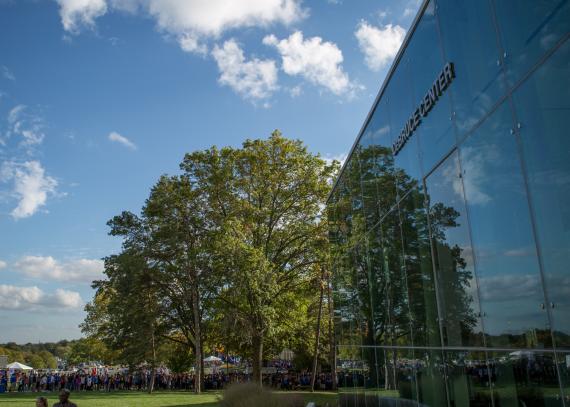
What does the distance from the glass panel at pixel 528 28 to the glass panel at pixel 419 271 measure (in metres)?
3.91

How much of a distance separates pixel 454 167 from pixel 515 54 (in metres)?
2.40

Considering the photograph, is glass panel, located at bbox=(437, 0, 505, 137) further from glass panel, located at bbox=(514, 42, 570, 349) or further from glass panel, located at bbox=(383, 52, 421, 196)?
glass panel, located at bbox=(383, 52, 421, 196)

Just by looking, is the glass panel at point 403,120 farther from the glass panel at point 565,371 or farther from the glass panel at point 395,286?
the glass panel at point 565,371

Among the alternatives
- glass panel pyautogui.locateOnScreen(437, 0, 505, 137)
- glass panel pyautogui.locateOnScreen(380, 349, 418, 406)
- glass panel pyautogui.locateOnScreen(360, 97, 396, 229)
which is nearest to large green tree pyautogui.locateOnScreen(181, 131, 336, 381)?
glass panel pyautogui.locateOnScreen(360, 97, 396, 229)

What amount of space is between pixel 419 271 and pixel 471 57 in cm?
424

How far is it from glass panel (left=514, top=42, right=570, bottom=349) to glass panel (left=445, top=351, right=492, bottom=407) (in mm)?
1980

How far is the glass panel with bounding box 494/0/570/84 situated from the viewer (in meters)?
5.14

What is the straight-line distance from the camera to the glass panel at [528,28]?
16.9 ft

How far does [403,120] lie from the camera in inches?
422

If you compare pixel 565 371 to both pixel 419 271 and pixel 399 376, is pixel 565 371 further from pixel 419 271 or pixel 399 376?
→ pixel 399 376

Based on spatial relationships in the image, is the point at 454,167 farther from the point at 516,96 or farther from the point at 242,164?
the point at 242,164

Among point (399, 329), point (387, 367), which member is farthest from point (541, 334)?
point (387, 367)

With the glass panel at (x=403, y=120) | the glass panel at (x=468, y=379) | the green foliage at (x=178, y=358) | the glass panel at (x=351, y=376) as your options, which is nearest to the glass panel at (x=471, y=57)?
the glass panel at (x=403, y=120)

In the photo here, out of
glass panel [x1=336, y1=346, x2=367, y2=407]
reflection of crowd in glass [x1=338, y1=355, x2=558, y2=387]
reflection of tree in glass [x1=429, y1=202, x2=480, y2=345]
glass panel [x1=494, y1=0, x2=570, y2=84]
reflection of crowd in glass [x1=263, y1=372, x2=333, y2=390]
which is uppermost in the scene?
glass panel [x1=494, y1=0, x2=570, y2=84]
